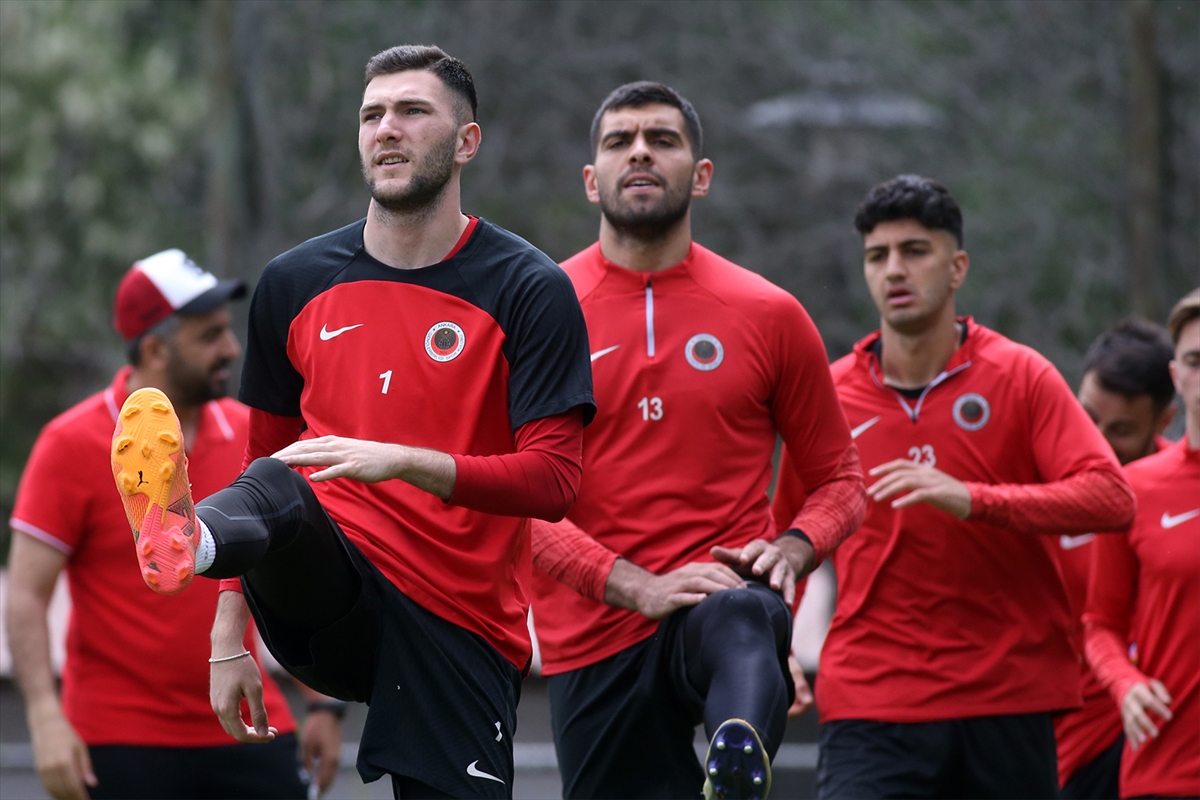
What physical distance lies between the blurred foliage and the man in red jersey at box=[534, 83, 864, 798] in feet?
24.2

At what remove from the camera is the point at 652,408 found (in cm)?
478

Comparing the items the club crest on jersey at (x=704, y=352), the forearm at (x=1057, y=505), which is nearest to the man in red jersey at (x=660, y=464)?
the club crest on jersey at (x=704, y=352)

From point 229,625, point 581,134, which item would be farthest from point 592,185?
point 581,134

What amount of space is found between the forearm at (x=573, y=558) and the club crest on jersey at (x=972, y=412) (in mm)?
1517

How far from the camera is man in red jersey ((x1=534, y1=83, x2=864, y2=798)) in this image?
4.63m

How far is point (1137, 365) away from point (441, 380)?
141 inches

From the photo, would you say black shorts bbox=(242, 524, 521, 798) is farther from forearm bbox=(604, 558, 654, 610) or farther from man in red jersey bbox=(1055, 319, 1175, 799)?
man in red jersey bbox=(1055, 319, 1175, 799)

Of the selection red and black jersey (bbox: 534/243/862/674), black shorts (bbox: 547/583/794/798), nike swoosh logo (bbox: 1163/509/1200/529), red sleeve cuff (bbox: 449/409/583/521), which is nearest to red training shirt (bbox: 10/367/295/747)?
black shorts (bbox: 547/583/794/798)

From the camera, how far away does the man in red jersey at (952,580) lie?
5.25m

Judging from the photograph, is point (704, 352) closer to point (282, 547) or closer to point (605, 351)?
point (605, 351)

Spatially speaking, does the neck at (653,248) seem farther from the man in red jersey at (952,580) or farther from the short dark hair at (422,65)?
the short dark hair at (422,65)

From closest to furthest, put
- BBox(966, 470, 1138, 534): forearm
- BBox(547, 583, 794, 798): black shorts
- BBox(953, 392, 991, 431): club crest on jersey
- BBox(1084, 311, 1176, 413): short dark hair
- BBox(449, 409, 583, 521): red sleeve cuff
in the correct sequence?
1. BBox(449, 409, 583, 521): red sleeve cuff
2. BBox(547, 583, 794, 798): black shorts
3. BBox(966, 470, 1138, 534): forearm
4. BBox(953, 392, 991, 431): club crest on jersey
5. BBox(1084, 311, 1176, 413): short dark hair

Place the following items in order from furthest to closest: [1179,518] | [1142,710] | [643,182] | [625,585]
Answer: [1179,518] < [1142,710] < [643,182] < [625,585]

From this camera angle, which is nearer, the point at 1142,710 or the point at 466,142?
the point at 466,142
